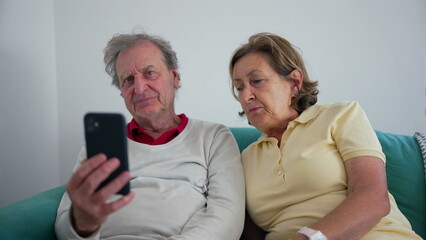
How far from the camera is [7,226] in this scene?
1.07m

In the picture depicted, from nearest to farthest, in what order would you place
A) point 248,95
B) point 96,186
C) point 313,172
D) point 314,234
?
1. point 96,186
2. point 314,234
3. point 313,172
4. point 248,95

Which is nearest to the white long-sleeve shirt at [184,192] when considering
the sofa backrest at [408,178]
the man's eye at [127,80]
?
Result: the man's eye at [127,80]

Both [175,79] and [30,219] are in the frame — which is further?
[175,79]

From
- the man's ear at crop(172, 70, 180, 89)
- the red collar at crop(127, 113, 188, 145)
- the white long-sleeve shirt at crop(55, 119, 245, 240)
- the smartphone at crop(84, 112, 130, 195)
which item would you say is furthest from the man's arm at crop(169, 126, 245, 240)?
the smartphone at crop(84, 112, 130, 195)

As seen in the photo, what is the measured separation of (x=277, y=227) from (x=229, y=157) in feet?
0.94

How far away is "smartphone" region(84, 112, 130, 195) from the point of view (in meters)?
0.75

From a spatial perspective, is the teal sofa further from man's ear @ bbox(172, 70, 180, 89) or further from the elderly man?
man's ear @ bbox(172, 70, 180, 89)

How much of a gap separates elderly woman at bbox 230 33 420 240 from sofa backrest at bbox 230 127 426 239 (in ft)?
0.71

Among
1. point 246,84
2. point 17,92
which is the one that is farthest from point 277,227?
point 17,92

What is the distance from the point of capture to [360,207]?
0.95m

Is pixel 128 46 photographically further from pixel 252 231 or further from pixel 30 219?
pixel 252 231

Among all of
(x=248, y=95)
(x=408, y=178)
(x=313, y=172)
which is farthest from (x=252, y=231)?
(x=408, y=178)

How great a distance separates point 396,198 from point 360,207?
497mm

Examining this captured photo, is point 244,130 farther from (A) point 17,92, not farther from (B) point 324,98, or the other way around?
(A) point 17,92
